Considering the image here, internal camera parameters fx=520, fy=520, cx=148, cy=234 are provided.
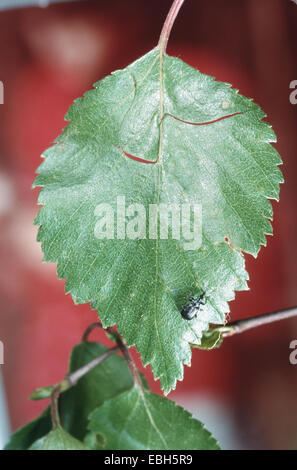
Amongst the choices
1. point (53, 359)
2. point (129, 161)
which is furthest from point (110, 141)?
point (53, 359)

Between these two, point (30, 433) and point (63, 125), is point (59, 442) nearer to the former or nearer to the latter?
point (30, 433)

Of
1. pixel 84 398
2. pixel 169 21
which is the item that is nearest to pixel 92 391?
pixel 84 398

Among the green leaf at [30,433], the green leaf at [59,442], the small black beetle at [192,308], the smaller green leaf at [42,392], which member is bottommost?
the green leaf at [30,433]

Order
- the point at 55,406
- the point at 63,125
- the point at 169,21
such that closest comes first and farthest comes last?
1. the point at 169,21
2. the point at 55,406
3. the point at 63,125

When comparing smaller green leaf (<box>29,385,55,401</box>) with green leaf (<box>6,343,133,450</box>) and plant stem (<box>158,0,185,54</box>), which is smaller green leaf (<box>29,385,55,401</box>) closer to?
green leaf (<box>6,343,133,450</box>)

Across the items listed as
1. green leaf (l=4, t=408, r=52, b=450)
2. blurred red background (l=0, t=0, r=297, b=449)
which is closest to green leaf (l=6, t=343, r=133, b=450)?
green leaf (l=4, t=408, r=52, b=450)

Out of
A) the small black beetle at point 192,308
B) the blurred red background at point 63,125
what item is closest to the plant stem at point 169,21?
the small black beetle at point 192,308

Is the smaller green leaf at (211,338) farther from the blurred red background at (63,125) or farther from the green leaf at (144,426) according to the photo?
the blurred red background at (63,125)
